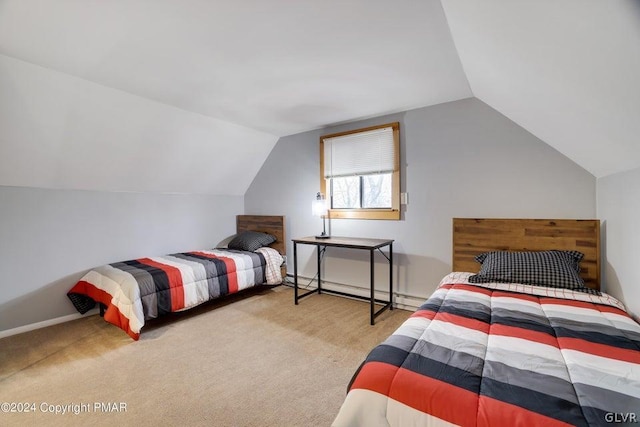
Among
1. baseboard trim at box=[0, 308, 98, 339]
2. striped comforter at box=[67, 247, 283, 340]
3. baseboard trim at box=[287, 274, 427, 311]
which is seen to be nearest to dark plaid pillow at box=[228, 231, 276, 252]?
striped comforter at box=[67, 247, 283, 340]

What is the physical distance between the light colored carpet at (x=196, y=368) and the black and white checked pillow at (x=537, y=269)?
1.07m

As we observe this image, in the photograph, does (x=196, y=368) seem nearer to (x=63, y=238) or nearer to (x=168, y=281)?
(x=168, y=281)

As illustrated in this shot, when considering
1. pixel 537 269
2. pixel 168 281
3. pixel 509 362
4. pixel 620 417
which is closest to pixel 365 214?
pixel 537 269

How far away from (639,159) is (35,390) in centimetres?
398

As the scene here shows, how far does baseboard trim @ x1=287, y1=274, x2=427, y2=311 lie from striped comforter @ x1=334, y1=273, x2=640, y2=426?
1579 mm

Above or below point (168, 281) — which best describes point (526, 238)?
above

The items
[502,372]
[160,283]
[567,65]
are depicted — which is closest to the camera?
[502,372]

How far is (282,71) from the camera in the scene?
2289 millimetres

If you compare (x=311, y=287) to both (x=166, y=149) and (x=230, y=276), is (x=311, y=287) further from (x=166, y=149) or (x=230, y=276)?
(x=166, y=149)

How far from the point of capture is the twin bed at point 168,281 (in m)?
2.61

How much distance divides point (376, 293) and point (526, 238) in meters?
1.67

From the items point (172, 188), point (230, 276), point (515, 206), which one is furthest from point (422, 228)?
point (172, 188)

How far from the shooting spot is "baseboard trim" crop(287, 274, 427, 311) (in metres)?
3.24

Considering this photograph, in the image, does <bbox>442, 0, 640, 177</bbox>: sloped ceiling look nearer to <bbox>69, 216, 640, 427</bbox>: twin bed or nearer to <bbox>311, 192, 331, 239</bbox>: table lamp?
<bbox>69, 216, 640, 427</bbox>: twin bed
